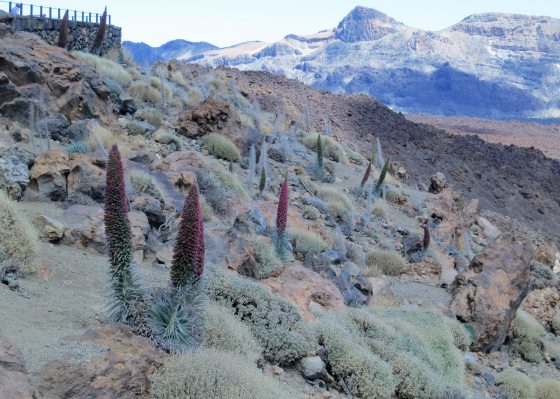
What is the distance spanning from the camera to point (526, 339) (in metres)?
10.3

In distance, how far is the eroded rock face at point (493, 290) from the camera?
9.76m

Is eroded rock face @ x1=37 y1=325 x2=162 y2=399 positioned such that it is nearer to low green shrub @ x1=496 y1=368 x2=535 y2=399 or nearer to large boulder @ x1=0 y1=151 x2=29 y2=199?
large boulder @ x1=0 y1=151 x2=29 y2=199

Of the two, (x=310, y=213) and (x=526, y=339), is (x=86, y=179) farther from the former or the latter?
(x=526, y=339)

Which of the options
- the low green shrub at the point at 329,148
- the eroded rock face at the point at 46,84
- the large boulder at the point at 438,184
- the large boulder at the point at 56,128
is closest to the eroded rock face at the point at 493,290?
the large boulder at the point at 56,128

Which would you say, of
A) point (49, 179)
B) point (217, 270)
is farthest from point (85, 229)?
point (217, 270)

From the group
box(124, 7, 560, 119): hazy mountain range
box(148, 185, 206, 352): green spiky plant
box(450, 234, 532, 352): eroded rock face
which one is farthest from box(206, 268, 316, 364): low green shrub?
box(124, 7, 560, 119): hazy mountain range

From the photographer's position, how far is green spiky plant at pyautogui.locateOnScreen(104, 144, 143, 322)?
4.72 m

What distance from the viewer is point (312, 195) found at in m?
16.0

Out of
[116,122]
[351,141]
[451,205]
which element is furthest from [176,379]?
[351,141]

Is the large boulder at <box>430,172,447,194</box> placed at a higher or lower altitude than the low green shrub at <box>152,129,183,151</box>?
lower

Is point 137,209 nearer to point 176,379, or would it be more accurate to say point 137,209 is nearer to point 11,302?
point 11,302

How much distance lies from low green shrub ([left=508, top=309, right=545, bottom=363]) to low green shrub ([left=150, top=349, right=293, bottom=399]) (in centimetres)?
670

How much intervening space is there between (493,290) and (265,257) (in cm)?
395

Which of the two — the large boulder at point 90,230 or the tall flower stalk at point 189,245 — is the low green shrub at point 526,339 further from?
the tall flower stalk at point 189,245
